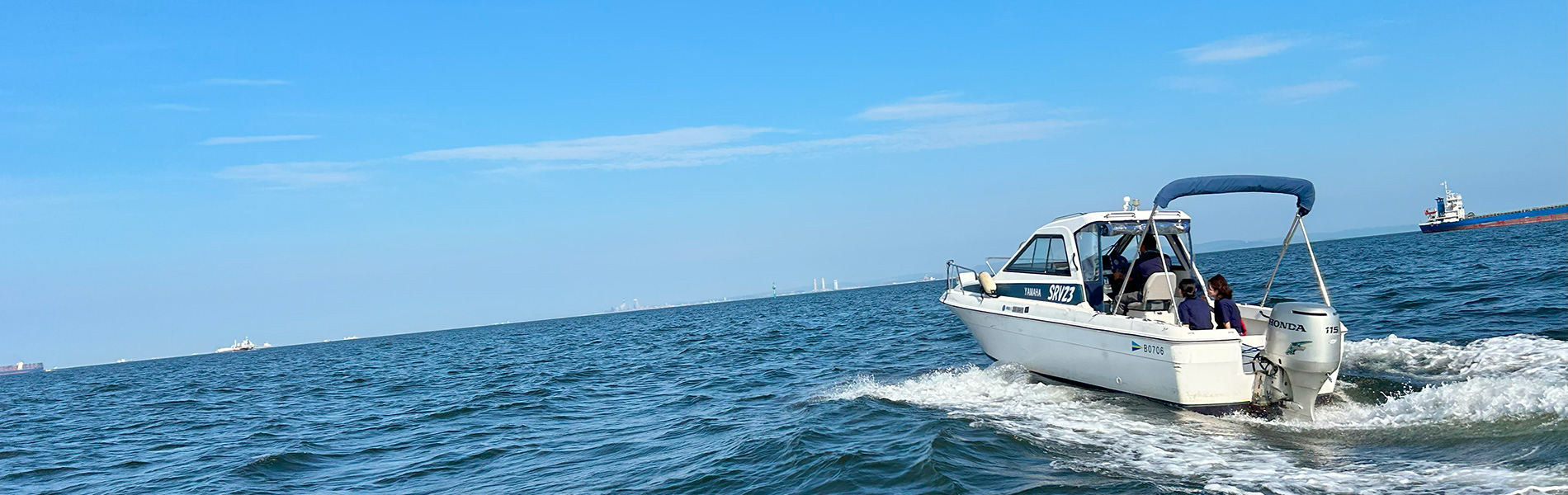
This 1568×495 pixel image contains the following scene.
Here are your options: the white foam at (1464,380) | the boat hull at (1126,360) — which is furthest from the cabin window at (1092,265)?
the white foam at (1464,380)

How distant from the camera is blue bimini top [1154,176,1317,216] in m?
9.73

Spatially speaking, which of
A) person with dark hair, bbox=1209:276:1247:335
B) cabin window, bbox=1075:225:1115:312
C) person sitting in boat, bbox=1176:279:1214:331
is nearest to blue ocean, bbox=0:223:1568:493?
person sitting in boat, bbox=1176:279:1214:331

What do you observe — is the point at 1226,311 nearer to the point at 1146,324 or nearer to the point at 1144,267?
the point at 1146,324

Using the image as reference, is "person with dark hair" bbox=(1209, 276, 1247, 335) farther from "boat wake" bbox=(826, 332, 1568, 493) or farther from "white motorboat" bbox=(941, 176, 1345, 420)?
"boat wake" bbox=(826, 332, 1568, 493)

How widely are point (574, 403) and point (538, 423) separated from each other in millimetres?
1947

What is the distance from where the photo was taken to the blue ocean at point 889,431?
21.8ft

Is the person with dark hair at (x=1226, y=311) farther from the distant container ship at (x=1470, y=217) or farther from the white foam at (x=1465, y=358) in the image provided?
the distant container ship at (x=1470, y=217)

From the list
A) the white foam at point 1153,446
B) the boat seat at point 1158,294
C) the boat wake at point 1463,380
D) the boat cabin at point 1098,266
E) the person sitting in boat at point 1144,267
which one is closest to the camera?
the white foam at point 1153,446

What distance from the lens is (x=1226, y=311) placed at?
8852 millimetres

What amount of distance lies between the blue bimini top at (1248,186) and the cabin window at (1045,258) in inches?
60.7

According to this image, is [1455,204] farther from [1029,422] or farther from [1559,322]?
[1029,422]

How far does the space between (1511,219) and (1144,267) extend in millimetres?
81260

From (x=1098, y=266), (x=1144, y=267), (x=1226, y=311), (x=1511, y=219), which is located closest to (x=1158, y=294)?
(x=1144, y=267)

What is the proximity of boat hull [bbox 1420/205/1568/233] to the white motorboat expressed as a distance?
2984 inches
